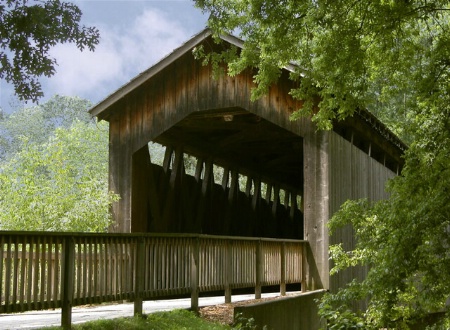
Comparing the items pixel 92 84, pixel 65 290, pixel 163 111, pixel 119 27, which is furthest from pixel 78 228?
pixel 119 27

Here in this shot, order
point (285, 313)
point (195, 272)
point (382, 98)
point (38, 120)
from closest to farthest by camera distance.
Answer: point (195, 272), point (382, 98), point (285, 313), point (38, 120)

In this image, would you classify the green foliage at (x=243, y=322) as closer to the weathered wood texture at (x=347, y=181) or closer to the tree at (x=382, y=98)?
the tree at (x=382, y=98)

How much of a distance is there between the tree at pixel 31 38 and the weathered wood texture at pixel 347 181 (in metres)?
8.82

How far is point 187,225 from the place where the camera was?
18.9 metres

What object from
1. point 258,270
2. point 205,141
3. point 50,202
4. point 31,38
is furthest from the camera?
point 205,141

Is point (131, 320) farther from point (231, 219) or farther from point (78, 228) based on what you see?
point (231, 219)

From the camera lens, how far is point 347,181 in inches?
633

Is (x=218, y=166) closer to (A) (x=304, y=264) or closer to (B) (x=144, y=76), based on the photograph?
(B) (x=144, y=76)

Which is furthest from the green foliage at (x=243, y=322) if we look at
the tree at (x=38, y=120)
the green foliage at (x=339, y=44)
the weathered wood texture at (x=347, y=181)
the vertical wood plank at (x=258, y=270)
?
the tree at (x=38, y=120)

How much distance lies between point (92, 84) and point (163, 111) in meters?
90.8

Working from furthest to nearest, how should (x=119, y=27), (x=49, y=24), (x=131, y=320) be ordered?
(x=119, y=27)
(x=131, y=320)
(x=49, y=24)

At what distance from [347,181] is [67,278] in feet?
30.7

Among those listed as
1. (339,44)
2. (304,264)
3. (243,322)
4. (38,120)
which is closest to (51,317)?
(243,322)

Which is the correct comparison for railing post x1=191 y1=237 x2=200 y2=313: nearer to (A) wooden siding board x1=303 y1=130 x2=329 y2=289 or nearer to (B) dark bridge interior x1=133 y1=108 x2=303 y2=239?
(A) wooden siding board x1=303 y1=130 x2=329 y2=289
